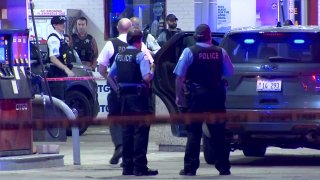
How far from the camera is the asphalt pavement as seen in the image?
43.6ft

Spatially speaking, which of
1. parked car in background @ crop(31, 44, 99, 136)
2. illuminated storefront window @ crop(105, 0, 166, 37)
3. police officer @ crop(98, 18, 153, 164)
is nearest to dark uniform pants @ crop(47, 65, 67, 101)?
parked car in background @ crop(31, 44, 99, 136)

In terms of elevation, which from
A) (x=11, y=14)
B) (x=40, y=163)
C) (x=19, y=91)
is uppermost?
(x=11, y=14)

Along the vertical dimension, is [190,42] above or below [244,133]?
above

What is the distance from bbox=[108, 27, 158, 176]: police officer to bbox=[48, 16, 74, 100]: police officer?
5379 millimetres

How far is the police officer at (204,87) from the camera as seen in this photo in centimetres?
1284

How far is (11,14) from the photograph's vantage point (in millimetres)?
14906

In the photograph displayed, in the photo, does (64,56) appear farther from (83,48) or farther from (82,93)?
(83,48)

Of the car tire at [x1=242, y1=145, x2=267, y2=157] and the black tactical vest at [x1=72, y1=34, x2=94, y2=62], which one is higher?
the black tactical vest at [x1=72, y1=34, x2=94, y2=62]

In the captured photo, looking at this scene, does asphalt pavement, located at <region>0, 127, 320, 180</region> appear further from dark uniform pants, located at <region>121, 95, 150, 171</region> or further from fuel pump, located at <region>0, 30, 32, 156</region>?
fuel pump, located at <region>0, 30, 32, 156</region>

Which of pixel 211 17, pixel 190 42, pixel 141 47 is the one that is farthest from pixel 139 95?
pixel 211 17

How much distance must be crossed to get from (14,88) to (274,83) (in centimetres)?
331

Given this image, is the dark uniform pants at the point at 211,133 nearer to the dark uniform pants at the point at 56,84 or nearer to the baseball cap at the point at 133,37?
the baseball cap at the point at 133,37

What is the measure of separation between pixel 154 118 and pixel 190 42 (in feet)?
23.0

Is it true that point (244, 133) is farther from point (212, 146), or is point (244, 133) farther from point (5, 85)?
point (5, 85)
